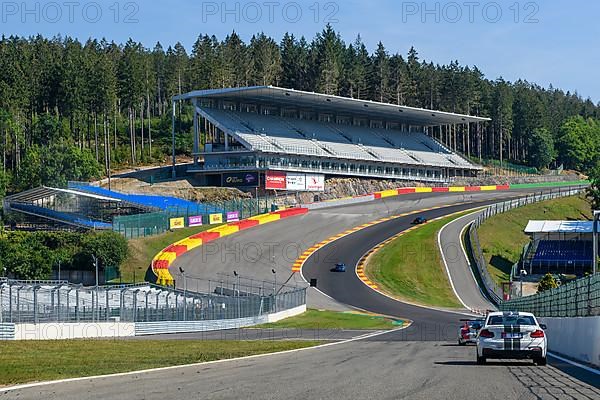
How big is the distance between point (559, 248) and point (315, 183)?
137ft

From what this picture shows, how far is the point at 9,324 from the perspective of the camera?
35469mm

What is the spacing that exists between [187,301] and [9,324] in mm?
18686

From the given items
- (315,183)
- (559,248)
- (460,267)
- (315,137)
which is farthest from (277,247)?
(315,137)

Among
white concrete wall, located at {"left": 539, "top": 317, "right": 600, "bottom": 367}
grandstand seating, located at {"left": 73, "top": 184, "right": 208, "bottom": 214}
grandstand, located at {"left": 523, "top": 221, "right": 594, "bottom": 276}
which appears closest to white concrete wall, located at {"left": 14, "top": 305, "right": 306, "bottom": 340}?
white concrete wall, located at {"left": 539, "top": 317, "right": 600, "bottom": 367}

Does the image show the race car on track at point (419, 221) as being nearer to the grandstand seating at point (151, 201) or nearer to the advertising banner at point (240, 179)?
the grandstand seating at point (151, 201)

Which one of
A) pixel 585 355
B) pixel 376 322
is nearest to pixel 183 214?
pixel 376 322

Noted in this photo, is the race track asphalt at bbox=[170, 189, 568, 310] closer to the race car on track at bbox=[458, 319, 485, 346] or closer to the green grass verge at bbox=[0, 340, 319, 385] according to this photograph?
the race car on track at bbox=[458, 319, 485, 346]

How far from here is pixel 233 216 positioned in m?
99.9

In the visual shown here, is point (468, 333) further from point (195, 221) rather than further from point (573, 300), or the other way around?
point (195, 221)

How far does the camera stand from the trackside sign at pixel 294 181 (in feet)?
406

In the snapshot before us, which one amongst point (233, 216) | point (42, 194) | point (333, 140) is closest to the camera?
point (42, 194)

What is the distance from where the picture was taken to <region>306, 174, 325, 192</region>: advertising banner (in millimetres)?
129512

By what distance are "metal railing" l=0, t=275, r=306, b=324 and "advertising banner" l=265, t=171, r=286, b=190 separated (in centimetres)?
5638

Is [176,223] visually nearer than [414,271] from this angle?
No
